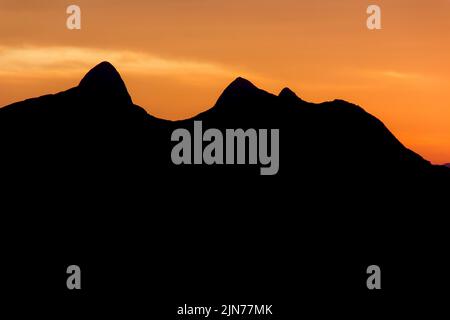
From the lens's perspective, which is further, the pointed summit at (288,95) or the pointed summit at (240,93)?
the pointed summit at (288,95)

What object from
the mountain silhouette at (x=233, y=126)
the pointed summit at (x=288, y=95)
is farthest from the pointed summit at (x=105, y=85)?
the pointed summit at (x=288, y=95)

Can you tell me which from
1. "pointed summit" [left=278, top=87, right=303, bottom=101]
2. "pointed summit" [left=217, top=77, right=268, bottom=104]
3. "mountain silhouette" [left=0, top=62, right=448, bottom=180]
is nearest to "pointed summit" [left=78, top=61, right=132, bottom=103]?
"mountain silhouette" [left=0, top=62, right=448, bottom=180]

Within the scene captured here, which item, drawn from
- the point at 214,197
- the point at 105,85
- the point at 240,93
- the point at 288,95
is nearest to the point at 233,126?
the point at 240,93

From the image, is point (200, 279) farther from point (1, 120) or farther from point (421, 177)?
point (421, 177)

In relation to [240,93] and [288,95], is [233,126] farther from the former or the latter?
[288,95]

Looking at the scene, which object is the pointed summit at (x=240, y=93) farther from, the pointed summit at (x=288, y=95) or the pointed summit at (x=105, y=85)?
the pointed summit at (x=105, y=85)

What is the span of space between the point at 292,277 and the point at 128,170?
20.3m

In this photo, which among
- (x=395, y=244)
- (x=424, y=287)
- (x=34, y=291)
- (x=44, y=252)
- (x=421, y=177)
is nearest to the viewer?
(x=34, y=291)

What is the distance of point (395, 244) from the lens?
64188 mm

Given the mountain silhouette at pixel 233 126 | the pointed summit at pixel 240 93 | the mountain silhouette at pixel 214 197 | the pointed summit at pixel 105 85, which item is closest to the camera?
→ the mountain silhouette at pixel 214 197

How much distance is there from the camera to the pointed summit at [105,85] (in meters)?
77.1

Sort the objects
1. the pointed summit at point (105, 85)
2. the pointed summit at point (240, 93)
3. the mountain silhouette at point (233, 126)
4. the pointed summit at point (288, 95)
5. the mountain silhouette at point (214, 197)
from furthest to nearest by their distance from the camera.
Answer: the pointed summit at point (288, 95) < the pointed summit at point (240, 93) < the pointed summit at point (105, 85) < the mountain silhouette at point (233, 126) < the mountain silhouette at point (214, 197)

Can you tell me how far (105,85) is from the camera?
78000mm
